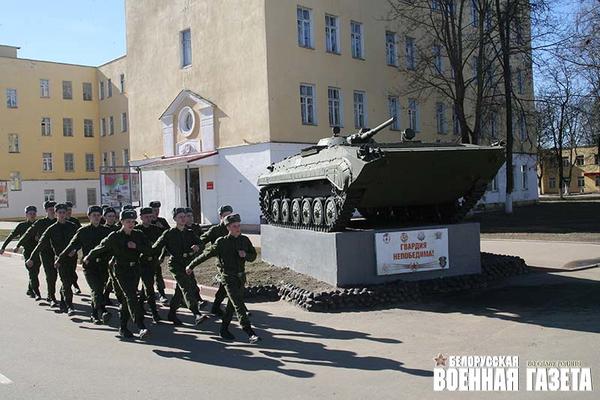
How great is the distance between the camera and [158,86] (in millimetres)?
31125

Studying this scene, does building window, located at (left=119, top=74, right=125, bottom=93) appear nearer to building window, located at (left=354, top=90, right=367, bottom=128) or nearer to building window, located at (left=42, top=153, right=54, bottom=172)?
building window, located at (left=42, top=153, right=54, bottom=172)

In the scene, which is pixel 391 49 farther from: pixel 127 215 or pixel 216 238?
pixel 127 215

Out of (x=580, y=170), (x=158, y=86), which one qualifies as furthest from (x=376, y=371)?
(x=580, y=170)

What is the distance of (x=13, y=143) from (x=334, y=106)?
104 ft

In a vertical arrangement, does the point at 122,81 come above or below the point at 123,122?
above

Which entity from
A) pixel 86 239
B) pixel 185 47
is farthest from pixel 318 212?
pixel 185 47

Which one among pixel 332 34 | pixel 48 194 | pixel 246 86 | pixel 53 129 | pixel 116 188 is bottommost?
pixel 116 188

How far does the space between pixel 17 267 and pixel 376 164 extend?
1231 cm

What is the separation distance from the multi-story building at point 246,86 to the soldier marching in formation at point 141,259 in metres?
14.0

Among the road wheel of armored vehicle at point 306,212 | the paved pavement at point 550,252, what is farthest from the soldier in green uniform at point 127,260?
the paved pavement at point 550,252

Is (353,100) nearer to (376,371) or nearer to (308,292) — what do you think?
(308,292)

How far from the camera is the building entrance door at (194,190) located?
95.7ft

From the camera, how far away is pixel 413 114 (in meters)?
32.7

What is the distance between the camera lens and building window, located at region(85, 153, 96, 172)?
5241cm
